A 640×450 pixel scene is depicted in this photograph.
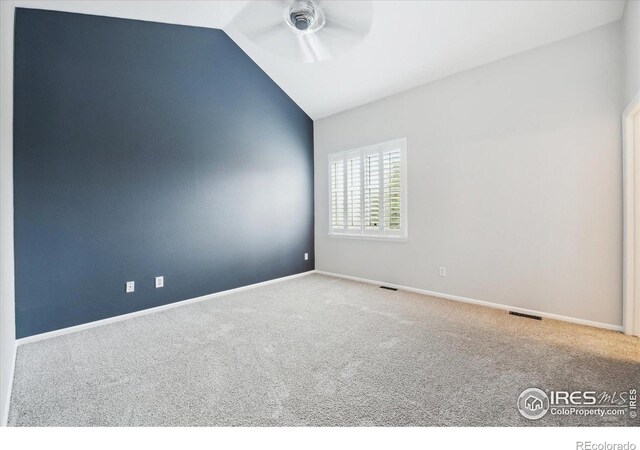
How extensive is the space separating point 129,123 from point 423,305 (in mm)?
3887

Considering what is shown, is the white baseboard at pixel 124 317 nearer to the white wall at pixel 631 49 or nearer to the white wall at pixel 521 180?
the white wall at pixel 521 180

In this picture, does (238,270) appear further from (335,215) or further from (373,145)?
(373,145)

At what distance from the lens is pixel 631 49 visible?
232cm

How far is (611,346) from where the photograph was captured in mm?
2318

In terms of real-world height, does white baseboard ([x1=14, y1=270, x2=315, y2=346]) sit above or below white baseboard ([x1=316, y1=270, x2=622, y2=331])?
below

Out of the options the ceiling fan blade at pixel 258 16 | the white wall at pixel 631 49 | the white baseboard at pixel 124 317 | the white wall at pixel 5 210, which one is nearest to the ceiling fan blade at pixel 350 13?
the ceiling fan blade at pixel 258 16

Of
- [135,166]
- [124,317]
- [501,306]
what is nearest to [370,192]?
[501,306]

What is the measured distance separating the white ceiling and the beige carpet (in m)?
2.81

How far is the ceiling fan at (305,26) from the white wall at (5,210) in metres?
2.12

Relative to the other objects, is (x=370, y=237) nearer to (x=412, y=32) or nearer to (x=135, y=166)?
(x=412, y=32)

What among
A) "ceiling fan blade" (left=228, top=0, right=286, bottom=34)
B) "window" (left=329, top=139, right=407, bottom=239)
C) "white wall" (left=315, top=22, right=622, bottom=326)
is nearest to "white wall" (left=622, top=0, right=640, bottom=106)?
"white wall" (left=315, top=22, right=622, bottom=326)

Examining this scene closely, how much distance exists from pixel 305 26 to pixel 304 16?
0.52 feet

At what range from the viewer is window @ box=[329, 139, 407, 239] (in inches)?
160

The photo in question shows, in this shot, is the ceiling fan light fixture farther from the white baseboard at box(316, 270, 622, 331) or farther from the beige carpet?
the white baseboard at box(316, 270, 622, 331)
